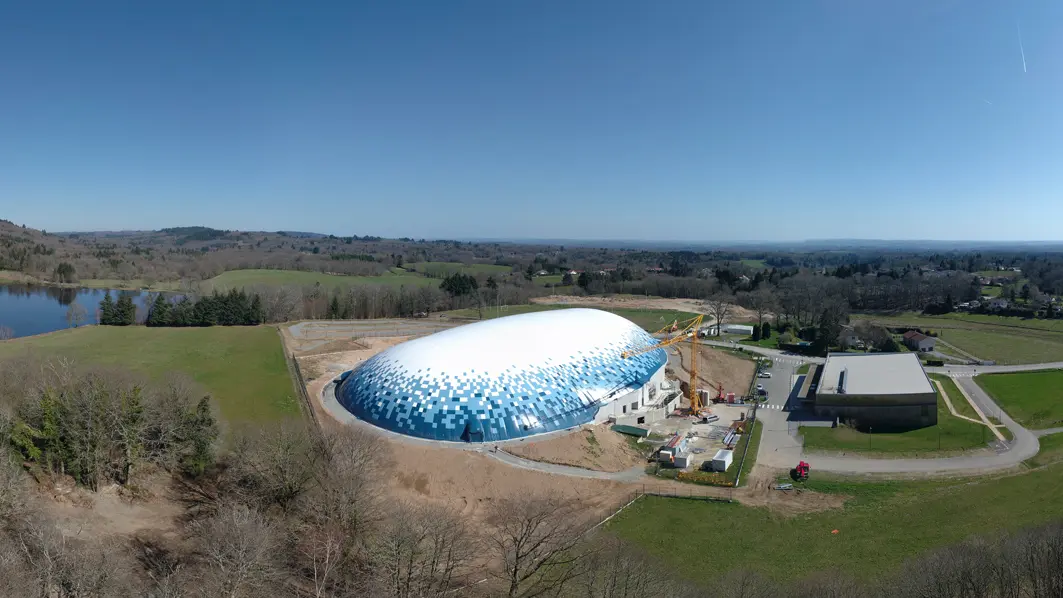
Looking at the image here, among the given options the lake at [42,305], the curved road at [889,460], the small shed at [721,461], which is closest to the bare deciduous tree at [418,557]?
the small shed at [721,461]

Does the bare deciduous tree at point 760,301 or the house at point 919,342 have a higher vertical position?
the bare deciduous tree at point 760,301

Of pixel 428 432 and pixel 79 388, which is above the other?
pixel 79 388

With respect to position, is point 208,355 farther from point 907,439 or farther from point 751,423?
point 907,439

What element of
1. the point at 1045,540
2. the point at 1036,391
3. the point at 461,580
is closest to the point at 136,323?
the point at 461,580

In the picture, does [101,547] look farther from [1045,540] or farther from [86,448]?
[1045,540]

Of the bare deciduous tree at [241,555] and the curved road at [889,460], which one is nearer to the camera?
the bare deciduous tree at [241,555]

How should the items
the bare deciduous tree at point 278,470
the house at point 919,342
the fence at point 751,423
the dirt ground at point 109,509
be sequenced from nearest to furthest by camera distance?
the dirt ground at point 109,509
the bare deciduous tree at point 278,470
the fence at point 751,423
the house at point 919,342

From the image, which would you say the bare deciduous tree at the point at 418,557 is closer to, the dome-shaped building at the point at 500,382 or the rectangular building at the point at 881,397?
the dome-shaped building at the point at 500,382
